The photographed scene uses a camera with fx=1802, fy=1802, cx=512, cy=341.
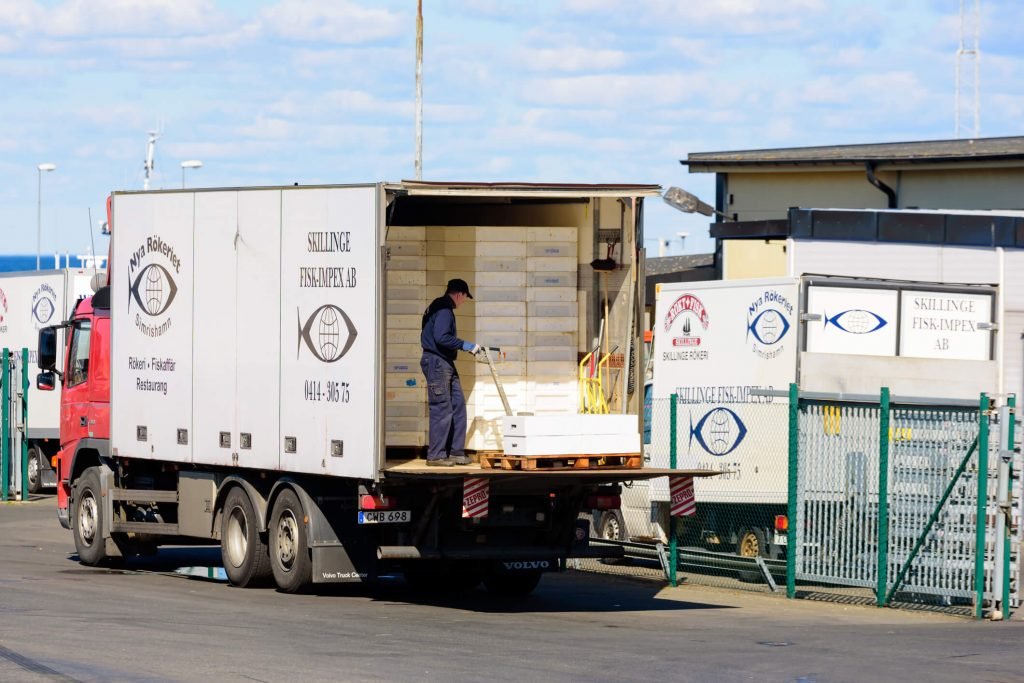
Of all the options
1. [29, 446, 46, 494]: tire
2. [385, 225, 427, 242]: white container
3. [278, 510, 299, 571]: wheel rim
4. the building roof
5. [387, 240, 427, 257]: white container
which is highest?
the building roof

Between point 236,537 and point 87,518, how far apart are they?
328 centimetres

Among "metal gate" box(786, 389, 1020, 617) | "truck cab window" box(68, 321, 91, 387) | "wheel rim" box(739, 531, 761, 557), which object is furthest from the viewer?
"truck cab window" box(68, 321, 91, 387)

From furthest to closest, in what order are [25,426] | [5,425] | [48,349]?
[25,426]
[5,425]
[48,349]

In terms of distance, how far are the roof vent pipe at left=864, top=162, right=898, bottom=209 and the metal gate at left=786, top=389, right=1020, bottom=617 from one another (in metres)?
16.7

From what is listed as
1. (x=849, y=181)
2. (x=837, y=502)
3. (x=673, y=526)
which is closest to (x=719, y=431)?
(x=673, y=526)

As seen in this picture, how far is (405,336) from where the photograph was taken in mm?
16359

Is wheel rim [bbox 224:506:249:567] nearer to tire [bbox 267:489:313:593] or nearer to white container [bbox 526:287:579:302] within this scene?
tire [bbox 267:489:313:593]

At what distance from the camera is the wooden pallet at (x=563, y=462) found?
14945 mm

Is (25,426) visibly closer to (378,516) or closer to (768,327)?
(768,327)

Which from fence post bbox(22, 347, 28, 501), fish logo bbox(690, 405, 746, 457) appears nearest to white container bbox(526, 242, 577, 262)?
fish logo bbox(690, 405, 746, 457)

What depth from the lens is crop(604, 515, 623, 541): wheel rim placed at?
66.2 feet

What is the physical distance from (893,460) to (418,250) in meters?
4.79

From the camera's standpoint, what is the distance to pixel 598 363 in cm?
1645

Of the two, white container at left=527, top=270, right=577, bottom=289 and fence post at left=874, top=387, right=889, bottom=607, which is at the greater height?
white container at left=527, top=270, right=577, bottom=289
